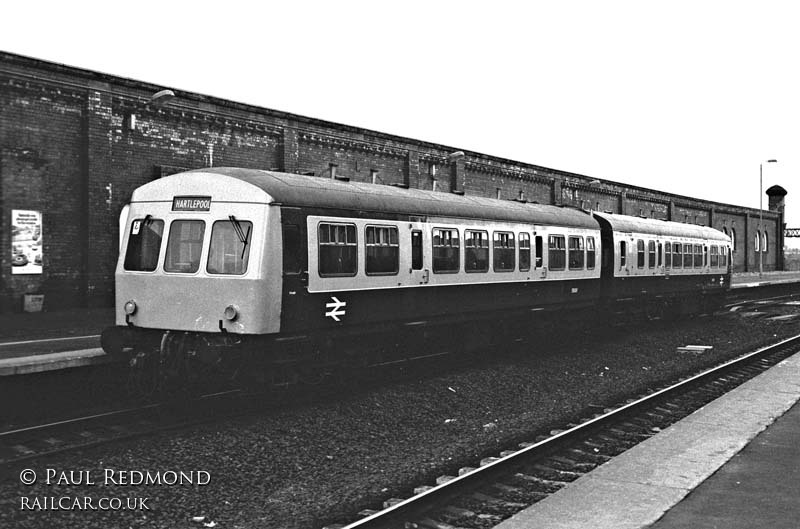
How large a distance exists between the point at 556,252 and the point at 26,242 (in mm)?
12533

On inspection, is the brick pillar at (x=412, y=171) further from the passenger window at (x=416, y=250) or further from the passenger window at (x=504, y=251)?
the passenger window at (x=416, y=250)

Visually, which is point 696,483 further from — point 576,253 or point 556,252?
point 576,253

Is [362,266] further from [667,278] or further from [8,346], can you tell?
[667,278]

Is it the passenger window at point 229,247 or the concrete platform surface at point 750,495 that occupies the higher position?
the passenger window at point 229,247

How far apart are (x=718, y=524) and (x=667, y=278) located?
19.0 metres

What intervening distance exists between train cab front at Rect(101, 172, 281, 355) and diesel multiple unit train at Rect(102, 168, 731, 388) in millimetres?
17

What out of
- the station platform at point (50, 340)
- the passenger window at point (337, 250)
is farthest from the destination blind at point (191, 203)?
the station platform at point (50, 340)

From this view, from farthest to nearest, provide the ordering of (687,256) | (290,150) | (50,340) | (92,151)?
(687,256) < (290,150) < (92,151) < (50,340)

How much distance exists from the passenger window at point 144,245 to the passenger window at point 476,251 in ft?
19.3

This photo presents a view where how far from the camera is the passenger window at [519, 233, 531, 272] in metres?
16.3

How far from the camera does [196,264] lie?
10.4 meters

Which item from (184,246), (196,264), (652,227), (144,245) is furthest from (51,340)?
(652,227)

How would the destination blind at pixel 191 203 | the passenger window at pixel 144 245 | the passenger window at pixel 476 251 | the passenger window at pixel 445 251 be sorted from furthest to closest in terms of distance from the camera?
the passenger window at pixel 476 251, the passenger window at pixel 445 251, the passenger window at pixel 144 245, the destination blind at pixel 191 203

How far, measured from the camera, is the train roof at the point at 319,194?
1037cm
